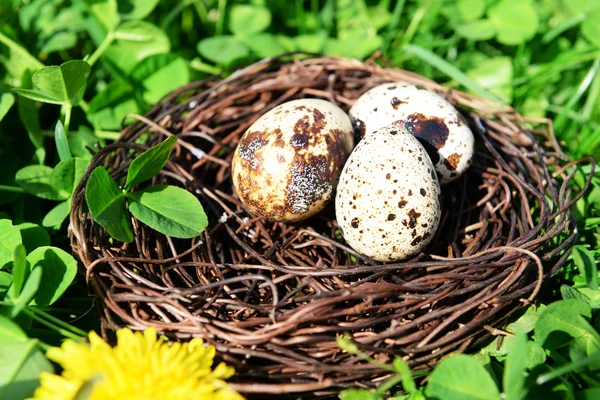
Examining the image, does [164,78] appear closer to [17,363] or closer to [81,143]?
[81,143]

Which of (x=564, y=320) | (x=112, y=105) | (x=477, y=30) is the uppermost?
(x=477, y=30)

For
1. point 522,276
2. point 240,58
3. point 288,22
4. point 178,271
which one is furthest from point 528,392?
point 288,22

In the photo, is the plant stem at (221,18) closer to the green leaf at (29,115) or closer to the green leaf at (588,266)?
the green leaf at (29,115)

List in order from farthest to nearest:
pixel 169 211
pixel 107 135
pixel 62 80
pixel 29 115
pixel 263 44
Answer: pixel 263 44, pixel 107 135, pixel 29 115, pixel 62 80, pixel 169 211

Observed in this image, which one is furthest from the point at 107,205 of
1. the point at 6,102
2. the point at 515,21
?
the point at 515,21

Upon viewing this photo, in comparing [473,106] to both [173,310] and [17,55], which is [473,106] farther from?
[17,55]

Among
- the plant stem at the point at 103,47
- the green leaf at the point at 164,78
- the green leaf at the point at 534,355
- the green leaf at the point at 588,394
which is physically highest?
the plant stem at the point at 103,47

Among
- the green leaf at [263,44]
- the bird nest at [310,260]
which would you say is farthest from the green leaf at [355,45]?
the bird nest at [310,260]
